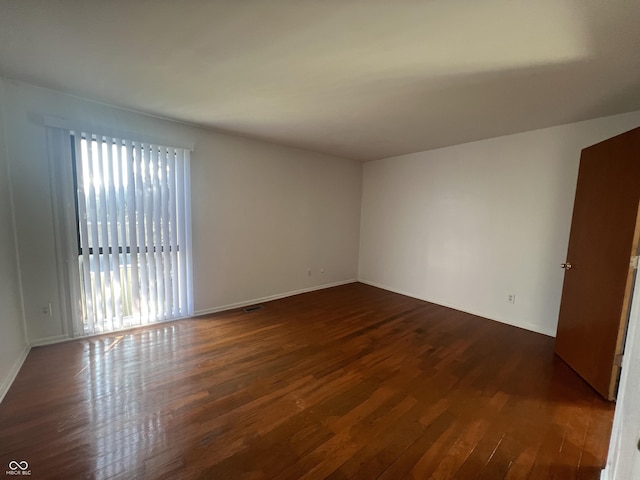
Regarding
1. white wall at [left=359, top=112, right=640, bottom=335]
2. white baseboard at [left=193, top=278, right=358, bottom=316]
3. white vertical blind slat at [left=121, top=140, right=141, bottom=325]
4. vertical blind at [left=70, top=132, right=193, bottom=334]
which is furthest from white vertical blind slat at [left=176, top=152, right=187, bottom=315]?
white wall at [left=359, top=112, right=640, bottom=335]

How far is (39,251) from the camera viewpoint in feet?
8.13

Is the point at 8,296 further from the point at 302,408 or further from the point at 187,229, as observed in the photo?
the point at 302,408

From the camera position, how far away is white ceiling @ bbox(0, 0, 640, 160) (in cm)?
131

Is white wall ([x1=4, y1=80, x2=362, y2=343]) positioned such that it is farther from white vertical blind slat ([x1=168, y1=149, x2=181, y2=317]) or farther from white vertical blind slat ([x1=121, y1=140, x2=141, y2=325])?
white vertical blind slat ([x1=121, y1=140, x2=141, y2=325])

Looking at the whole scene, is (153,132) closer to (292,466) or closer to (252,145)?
(252,145)

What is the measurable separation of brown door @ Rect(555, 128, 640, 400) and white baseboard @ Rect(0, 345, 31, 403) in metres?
4.52

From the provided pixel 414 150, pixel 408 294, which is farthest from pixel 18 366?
pixel 414 150

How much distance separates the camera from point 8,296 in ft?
7.04

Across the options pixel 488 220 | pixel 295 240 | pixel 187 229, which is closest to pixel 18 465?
pixel 187 229

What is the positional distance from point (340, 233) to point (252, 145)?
89.1 inches

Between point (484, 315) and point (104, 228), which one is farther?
point (484, 315)

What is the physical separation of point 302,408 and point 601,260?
8.93ft

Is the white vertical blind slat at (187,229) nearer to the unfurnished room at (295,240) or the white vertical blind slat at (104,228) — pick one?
the unfurnished room at (295,240)

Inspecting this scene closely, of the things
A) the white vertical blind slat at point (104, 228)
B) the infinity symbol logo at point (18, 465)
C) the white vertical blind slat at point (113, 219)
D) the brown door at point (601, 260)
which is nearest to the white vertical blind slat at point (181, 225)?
the white vertical blind slat at point (113, 219)
